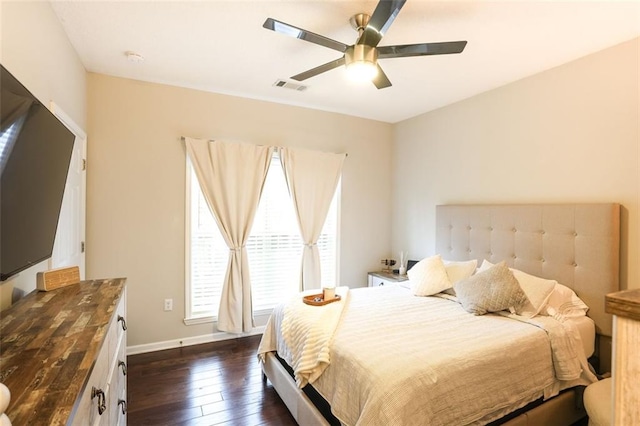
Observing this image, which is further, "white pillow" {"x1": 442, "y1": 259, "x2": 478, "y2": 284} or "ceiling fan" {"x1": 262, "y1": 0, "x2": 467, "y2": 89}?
"white pillow" {"x1": 442, "y1": 259, "x2": 478, "y2": 284}

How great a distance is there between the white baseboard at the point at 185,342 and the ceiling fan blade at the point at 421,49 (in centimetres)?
314

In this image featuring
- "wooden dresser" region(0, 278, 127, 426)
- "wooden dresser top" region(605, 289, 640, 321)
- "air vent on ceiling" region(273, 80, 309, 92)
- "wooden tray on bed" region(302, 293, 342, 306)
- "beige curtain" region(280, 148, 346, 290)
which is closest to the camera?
"wooden dresser top" region(605, 289, 640, 321)

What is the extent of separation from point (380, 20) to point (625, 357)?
168cm

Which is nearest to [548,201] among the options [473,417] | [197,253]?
[473,417]

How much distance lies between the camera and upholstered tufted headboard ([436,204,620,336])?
7.57 ft

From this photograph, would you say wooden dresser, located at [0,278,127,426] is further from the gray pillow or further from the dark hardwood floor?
the gray pillow

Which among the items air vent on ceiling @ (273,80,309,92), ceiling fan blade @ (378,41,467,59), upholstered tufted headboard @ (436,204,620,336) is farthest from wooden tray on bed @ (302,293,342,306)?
air vent on ceiling @ (273,80,309,92)

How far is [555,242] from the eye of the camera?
2.61m

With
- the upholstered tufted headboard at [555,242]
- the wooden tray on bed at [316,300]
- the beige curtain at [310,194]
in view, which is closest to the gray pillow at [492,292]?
the upholstered tufted headboard at [555,242]

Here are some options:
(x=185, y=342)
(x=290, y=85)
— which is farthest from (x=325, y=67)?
(x=185, y=342)

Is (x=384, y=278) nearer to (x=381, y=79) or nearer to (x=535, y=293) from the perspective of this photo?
(x=535, y=293)

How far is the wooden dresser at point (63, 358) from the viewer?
29.5 inches

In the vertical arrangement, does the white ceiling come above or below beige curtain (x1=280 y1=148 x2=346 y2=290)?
above

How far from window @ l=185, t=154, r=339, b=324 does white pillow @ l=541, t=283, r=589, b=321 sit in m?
2.42
